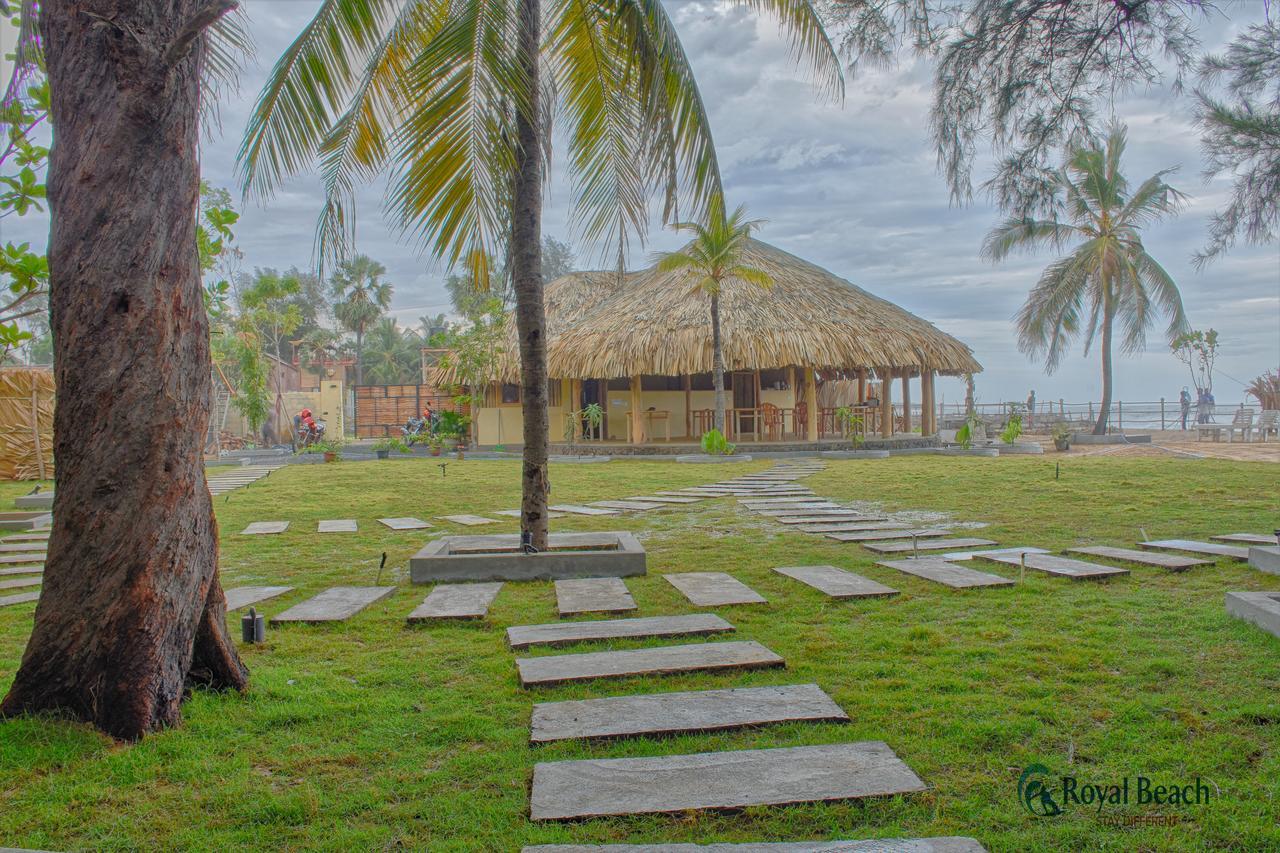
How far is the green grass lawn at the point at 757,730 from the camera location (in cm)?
187

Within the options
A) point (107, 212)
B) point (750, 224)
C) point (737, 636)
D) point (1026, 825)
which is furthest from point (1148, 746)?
point (750, 224)

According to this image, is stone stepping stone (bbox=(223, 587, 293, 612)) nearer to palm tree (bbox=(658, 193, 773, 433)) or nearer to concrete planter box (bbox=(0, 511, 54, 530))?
concrete planter box (bbox=(0, 511, 54, 530))

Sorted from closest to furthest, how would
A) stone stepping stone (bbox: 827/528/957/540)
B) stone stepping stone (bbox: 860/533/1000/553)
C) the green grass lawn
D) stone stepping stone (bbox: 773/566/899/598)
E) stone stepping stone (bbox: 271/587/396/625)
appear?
the green grass lawn → stone stepping stone (bbox: 271/587/396/625) → stone stepping stone (bbox: 773/566/899/598) → stone stepping stone (bbox: 860/533/1000/553) → stone stepping stone (bbox: 827/528/957/540)

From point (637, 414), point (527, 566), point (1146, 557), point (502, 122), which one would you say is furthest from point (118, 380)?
point (637, 414)

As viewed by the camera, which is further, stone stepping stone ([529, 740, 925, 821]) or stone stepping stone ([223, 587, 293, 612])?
stone stepping stone ([223, 587, 293, 612])

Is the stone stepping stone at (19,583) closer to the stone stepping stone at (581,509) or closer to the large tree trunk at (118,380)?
the large tree trunk at (118,380)

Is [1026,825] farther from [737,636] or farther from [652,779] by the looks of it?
[737,636]

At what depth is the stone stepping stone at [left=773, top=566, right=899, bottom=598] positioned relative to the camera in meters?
4.27

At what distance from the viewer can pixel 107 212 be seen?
8.07 ft

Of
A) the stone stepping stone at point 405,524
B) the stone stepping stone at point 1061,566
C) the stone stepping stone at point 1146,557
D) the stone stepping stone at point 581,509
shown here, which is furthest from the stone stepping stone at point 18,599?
the stone stepping stone at point 1146,557

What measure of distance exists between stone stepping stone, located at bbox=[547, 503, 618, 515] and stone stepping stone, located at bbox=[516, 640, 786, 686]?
5009 mm

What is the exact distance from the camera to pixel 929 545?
5.84m

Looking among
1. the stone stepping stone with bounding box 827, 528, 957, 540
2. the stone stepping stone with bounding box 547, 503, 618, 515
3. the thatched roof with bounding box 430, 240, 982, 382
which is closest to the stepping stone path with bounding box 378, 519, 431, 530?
the stone stepping stone with bounding box 547, 503, 618, 515

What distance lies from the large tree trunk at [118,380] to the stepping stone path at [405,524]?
194 inches
